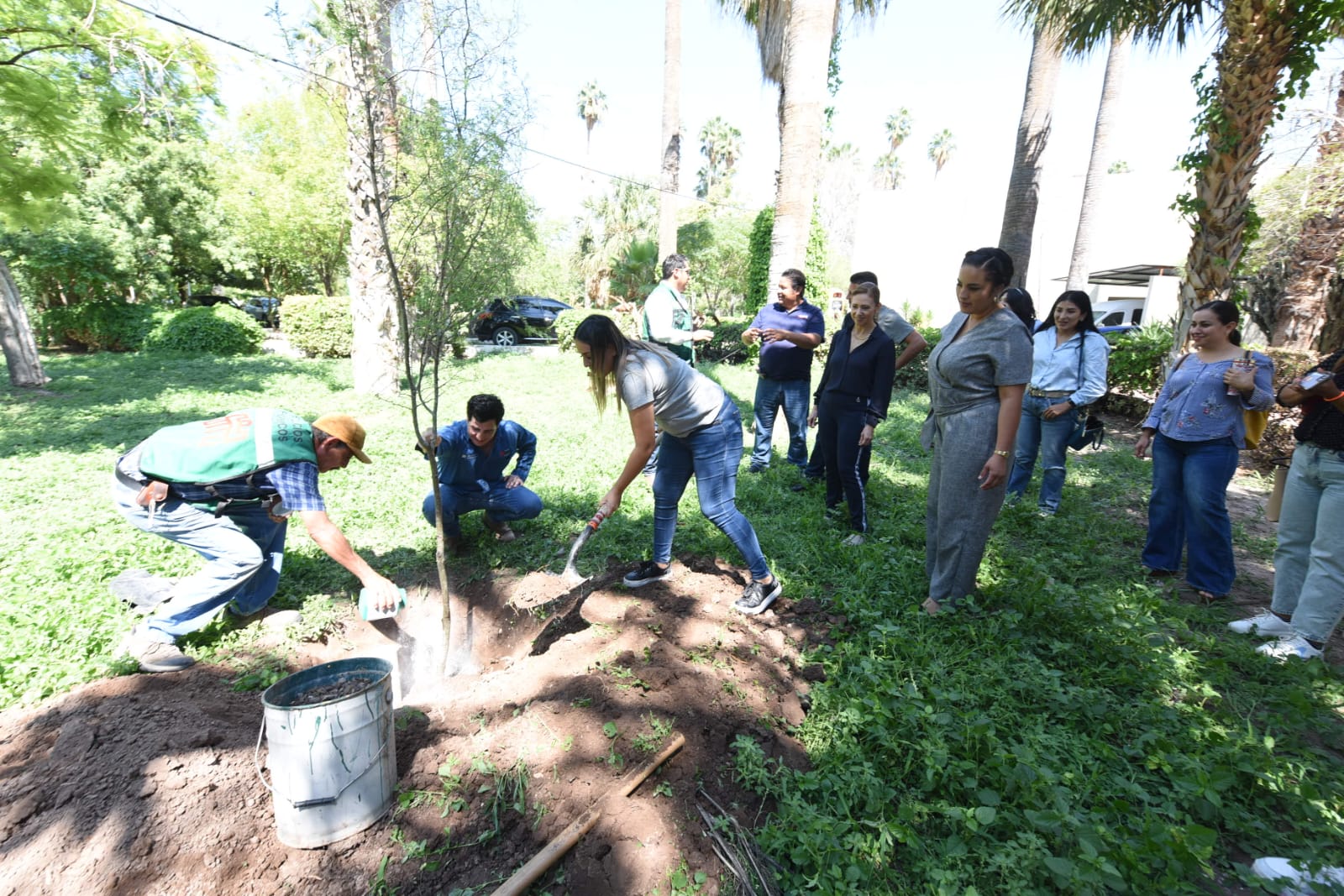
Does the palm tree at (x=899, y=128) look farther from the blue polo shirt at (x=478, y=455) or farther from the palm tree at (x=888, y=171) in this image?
the blue polo shirt at (x=478, y=455)

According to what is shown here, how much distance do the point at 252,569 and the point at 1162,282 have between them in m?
21.6

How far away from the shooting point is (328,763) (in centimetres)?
200

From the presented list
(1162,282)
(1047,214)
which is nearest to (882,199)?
(1047,214)

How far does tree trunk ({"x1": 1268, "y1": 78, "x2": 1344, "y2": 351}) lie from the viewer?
22.2ft

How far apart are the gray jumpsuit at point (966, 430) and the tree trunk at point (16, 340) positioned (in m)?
12.4

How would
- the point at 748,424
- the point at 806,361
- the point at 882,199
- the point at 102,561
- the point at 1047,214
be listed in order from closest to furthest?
the point at 102,561, the point at 806,361, the point at 748,424, the point at 1047,214, the point at 882,199

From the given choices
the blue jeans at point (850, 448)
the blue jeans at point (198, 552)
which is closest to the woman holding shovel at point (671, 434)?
the blue jeans at point (850, 448)

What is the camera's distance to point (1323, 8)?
187 inches

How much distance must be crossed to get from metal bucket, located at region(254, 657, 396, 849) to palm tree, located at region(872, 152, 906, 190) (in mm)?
52226

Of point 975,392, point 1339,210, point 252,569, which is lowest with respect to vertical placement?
point 252,569

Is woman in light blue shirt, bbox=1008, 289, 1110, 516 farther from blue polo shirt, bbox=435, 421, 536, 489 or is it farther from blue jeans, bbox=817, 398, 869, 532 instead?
blue polo shirt, bbox=435, 421, 536, 489

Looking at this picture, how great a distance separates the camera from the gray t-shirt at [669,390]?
300 centimetres

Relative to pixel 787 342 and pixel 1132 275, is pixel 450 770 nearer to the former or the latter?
pixel 787 342

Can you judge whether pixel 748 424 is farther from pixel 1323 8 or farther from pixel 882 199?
pixel 882 199
